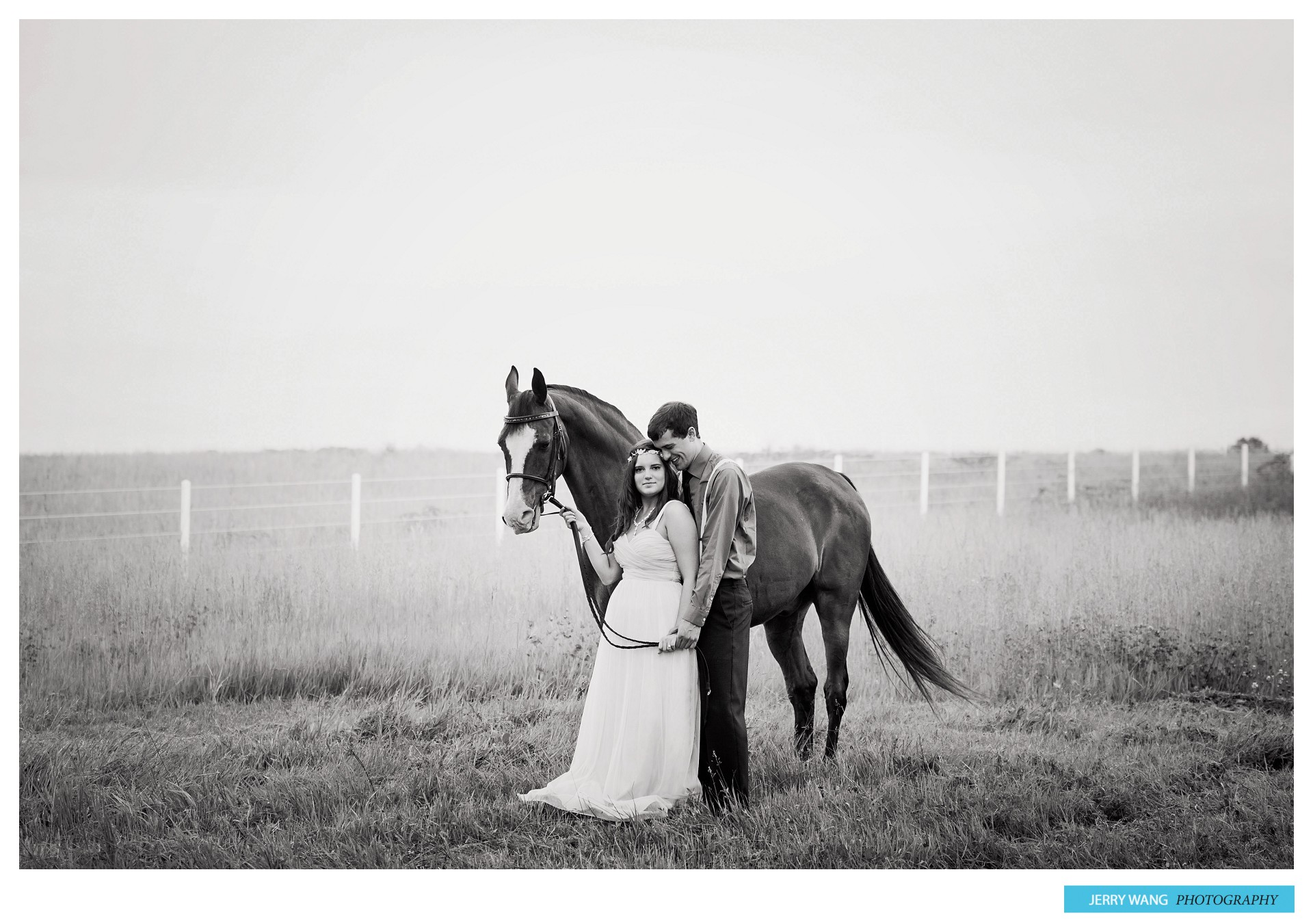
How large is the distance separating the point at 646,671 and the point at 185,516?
17.3 feet

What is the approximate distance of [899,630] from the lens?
5000 millimetres

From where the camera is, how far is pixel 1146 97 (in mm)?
6094

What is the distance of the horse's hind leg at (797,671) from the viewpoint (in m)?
4.59

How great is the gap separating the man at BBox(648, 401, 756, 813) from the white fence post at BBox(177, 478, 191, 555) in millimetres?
5123

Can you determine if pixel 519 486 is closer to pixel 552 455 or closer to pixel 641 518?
pixel 552 455

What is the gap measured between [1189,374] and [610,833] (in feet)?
18.6

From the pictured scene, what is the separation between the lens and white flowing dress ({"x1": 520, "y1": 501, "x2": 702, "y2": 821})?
3.62 m

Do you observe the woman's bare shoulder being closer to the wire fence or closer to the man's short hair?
the man's short hair

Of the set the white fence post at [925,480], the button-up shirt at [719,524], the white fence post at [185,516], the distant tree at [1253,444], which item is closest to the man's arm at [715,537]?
the button-up shirt at [719,524]

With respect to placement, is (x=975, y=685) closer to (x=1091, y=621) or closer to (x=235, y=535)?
(x=1091, y=621)

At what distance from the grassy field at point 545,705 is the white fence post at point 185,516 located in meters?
0.17

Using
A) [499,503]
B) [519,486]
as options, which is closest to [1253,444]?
[519,486]

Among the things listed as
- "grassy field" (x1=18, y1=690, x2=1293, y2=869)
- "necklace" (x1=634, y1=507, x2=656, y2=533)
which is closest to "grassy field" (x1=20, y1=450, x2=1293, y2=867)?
"grassy field" (x1=18, y1=690, x2=1293, y2=869)

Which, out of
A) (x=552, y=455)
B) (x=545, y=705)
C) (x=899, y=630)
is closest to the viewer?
(x=552, y=455)
